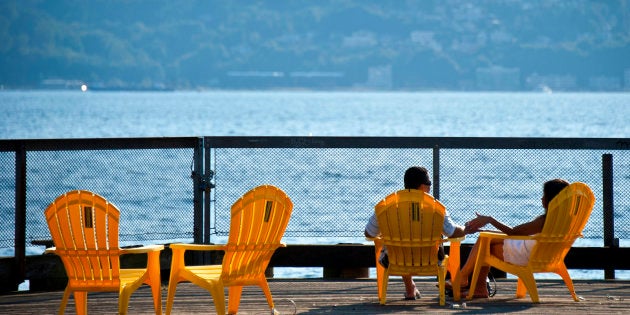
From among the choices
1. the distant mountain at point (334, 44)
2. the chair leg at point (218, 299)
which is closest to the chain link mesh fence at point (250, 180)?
the chair leg at point (218, 299)

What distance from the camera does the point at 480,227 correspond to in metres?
8.13

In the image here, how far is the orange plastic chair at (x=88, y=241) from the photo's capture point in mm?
7008

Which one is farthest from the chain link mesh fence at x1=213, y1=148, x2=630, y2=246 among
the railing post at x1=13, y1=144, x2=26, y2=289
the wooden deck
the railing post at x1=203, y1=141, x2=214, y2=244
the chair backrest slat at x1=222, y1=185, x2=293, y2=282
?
the chair backrest slat at x1=222, y1=185, x2=293, y2=282

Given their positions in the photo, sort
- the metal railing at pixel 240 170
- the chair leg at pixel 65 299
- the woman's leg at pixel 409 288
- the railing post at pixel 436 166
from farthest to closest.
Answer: the railing post at pixel 436 166 < the metal railing at pixel 240 170 < the woman's leg at pixel 409 288 < the chair leg at pixel 65 299

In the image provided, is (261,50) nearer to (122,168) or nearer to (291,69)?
(291,69)

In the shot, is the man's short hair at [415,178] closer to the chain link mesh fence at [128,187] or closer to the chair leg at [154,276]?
the chair leg at [154,276]

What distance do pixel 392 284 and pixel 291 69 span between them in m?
180

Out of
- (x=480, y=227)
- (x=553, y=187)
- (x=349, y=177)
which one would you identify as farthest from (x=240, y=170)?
(x=553, y=187)

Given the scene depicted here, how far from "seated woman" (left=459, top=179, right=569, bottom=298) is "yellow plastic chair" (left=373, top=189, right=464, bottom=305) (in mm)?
397

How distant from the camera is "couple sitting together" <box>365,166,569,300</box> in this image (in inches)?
306

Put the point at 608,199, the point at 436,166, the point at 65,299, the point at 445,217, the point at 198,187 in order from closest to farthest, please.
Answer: the point at 65,299 < the point at 445,217 < the point at 608,199 < the point at 436,166 < the point at 198,187

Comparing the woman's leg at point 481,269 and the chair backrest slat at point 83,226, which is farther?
the woman's leg at point 481,269

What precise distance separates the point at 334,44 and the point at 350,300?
182 meters

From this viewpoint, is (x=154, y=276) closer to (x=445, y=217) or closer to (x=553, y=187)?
(x=445, y=217)
